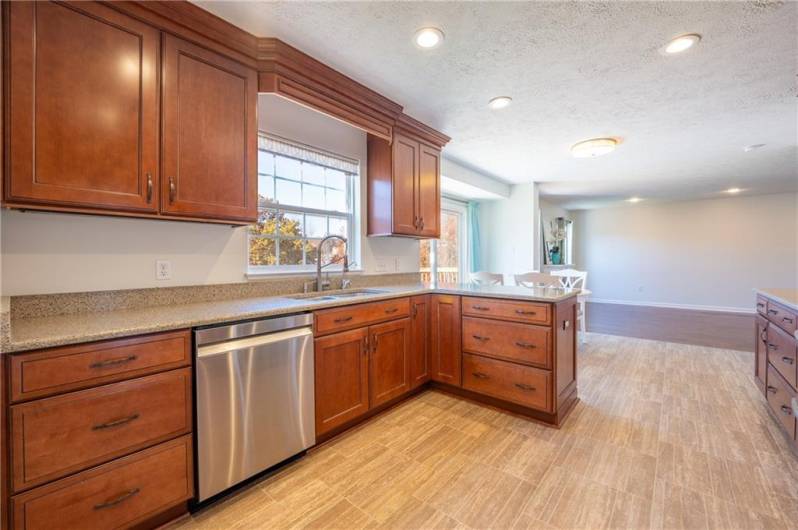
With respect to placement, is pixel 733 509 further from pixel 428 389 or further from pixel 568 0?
pixel 568 0

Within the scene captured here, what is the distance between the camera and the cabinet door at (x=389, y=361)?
2.38m

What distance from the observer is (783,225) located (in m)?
6.48

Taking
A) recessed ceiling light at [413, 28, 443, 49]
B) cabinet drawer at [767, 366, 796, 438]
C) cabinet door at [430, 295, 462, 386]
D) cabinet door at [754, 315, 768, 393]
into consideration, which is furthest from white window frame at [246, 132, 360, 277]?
cabinet door at [754, 315, 768, 393]

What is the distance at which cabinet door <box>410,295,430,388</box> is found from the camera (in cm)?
272

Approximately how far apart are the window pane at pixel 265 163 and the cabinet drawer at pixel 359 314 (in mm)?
1176

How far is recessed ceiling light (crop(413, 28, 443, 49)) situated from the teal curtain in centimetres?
400

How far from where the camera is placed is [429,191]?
334cm

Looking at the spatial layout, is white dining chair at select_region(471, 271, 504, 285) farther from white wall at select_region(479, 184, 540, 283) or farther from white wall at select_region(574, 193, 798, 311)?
white wall at select_region(574, 193, 798, 311)

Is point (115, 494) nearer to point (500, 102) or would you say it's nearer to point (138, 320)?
point (138, 320)

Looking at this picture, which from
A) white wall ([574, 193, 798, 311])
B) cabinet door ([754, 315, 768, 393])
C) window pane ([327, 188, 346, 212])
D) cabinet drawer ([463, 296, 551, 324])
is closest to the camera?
cabinet drawer ([463, 296, 551, 324])

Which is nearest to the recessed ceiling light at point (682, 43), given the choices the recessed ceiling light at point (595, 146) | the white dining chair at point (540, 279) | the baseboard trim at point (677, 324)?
the recessed ceiling light at point (595, 146)

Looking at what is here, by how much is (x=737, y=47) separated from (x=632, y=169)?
2.97 metres

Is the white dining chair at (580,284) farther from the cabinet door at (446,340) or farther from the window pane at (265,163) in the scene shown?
the window pane at (265,163)

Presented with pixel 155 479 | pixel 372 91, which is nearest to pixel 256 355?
pixel 155 479
